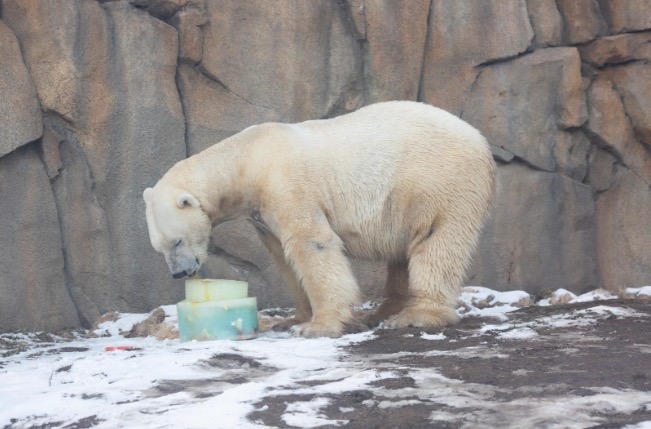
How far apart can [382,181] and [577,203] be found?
3269 millimetres

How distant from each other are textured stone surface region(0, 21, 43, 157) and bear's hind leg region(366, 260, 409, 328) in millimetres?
2985

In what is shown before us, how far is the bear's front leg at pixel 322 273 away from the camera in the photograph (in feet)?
19.4

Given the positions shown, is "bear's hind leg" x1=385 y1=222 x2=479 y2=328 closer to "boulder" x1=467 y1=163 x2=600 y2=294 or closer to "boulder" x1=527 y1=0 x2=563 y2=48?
"boulder" x1=467 y1=163 x2=600 y2=294

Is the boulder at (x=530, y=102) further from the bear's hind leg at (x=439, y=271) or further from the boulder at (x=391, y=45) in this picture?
the bear's hind leg at (x=439, y=271)

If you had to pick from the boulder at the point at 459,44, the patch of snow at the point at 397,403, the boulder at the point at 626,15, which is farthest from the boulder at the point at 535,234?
the patch of snow at the point at 397,403

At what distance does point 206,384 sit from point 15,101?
3853mm

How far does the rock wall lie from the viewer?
7.36 metres

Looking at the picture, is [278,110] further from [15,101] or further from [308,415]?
[308,415]

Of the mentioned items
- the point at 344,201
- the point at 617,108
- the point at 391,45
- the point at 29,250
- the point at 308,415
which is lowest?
the point at 308,415

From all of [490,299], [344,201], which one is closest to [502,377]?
[344,201]

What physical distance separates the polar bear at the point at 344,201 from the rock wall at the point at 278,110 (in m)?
1.50

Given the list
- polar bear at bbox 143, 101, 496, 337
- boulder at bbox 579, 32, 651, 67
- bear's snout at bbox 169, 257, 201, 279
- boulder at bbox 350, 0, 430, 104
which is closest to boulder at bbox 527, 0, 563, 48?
boulder at bbox 579, 32, 651, 67

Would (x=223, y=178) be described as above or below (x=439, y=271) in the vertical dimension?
above

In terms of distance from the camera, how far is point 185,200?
6.11m
